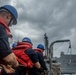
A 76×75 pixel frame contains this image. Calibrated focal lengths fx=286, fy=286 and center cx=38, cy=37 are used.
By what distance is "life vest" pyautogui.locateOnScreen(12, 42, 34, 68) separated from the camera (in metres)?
6.54

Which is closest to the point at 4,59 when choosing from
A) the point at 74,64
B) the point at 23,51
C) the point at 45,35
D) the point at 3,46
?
the point at 3,46

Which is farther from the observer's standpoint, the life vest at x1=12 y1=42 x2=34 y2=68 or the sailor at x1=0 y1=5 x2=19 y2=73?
the life vest at x1=12 y1=42 x2=34 y2=68

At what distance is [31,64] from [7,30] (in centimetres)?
372

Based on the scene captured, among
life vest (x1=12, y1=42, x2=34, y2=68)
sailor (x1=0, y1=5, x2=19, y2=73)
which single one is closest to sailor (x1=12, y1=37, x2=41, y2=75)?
life vest (x1=12, y1=42, x2=34, y2=68)

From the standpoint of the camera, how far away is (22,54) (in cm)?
657

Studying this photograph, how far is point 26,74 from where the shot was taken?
22.9ft

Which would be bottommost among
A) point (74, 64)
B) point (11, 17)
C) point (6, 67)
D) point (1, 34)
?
point (6, 67)

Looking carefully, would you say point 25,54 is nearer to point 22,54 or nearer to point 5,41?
point 22,54

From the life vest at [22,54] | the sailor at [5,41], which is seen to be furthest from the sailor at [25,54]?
the sailor at [5,41]

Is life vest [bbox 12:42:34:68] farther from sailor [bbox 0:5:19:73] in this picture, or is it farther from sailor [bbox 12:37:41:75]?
sailor [bbox 0:5:19:73]

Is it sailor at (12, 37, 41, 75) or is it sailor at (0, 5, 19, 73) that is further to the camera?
sailor at (12, 37, 41, 75)

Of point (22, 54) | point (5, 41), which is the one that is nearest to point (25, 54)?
point (22, 54)

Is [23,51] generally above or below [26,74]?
above

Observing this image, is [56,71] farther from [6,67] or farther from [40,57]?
[6,67]
